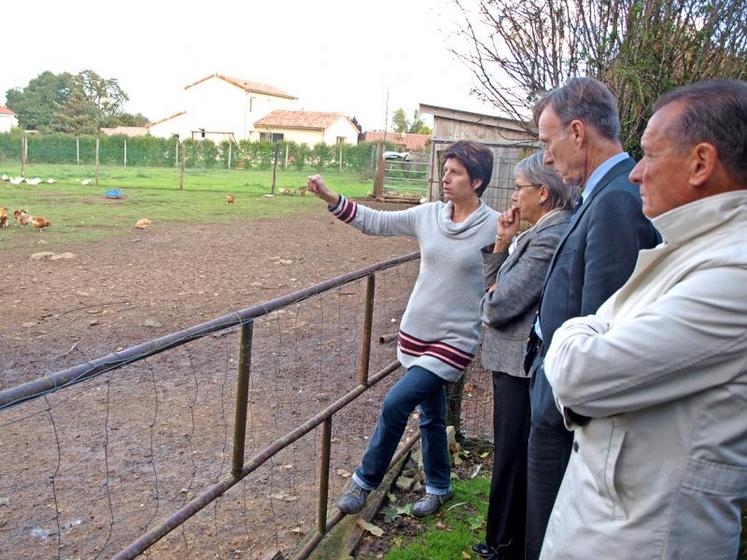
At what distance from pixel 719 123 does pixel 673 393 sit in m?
0.51

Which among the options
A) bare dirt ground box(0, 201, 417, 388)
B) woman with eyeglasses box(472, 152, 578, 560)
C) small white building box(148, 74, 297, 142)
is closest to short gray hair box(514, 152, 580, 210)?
woman with eyeglasses box(472, 152, 578, 560)

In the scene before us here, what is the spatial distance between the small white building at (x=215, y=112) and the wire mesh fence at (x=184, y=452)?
49993mm

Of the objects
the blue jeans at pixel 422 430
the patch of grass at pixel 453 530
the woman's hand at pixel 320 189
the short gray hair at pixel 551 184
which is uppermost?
the short gray hair at pixel 551 184

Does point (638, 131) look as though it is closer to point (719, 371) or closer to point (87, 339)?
point (719, 371)

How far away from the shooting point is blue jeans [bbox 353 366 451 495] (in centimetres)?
292

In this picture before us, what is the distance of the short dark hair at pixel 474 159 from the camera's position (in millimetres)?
3014

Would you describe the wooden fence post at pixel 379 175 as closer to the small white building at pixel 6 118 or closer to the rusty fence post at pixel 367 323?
the rusty fence post at pixel 367 323

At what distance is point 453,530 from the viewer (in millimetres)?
3119

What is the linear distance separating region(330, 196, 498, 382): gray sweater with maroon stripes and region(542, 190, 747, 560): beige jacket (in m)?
1.55

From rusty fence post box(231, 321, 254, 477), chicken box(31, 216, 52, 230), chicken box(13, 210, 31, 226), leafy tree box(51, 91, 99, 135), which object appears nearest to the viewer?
rusty fence post box(231, 321, 254, 477)

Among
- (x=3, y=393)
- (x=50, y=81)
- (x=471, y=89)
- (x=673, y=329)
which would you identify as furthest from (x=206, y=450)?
(x=50, y=81)

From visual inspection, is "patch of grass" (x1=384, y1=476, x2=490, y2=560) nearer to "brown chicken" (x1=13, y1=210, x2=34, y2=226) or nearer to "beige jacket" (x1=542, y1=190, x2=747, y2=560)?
"beige jacket" (x1=542, y1=190, x2=747, y2=560)

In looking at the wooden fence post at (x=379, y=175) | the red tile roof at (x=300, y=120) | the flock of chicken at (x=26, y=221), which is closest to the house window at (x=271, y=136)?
the red tile roof at (x=300, y=120)

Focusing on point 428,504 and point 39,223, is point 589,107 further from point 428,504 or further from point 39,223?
point 39,223
